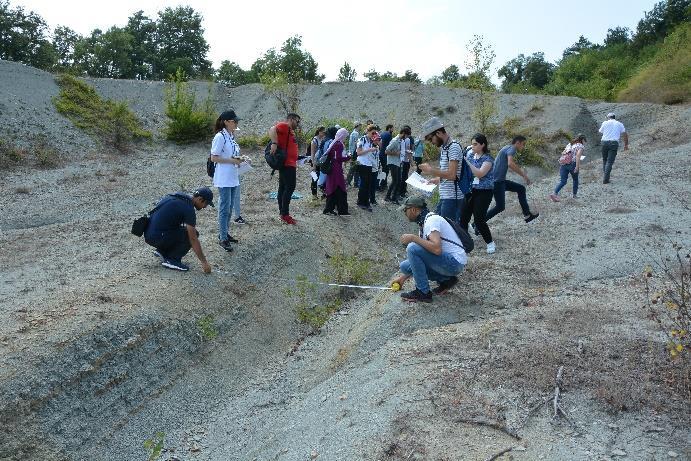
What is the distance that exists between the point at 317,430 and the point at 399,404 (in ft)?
2.44

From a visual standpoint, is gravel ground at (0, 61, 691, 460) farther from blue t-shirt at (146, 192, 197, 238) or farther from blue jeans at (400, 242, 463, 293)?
blue t-shirt at (146, 192, 197, 238)

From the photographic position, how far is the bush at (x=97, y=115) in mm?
21172

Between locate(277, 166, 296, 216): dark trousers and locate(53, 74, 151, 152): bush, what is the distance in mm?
12546

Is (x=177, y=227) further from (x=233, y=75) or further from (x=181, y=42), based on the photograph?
(x=181, y=42)

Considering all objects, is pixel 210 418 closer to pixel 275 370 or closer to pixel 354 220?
pixel 275 370

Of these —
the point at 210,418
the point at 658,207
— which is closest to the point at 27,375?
the point at 210,418

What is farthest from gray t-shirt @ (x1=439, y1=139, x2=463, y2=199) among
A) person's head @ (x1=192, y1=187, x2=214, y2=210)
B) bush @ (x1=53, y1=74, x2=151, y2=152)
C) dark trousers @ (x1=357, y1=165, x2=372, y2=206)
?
bush @ (x1=53, y1=74, x2=151, y2=152)

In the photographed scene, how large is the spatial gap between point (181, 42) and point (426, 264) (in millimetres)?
38203

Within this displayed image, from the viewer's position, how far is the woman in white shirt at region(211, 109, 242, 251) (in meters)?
8.59

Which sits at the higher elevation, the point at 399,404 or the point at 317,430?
the point at 399,404

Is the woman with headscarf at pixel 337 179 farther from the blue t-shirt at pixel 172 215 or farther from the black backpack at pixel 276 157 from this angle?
the blue t-shirt at pixel 172 215

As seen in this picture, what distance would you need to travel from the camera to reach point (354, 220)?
11961 mm

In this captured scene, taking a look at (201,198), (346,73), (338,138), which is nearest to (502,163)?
(338,138)

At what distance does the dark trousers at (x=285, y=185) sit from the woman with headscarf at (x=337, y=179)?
132 centimetres
